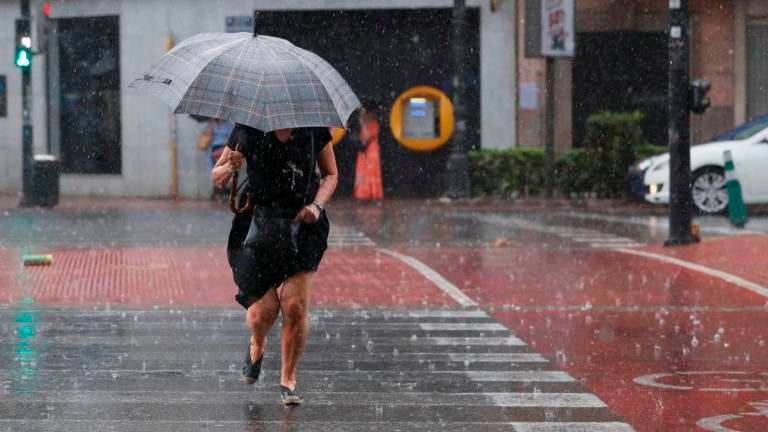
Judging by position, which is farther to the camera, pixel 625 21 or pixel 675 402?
pixel 625 21

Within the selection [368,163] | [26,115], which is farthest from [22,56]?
[368,163]

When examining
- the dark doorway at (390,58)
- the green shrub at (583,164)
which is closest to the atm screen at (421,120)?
the dark doorway at (390,58)

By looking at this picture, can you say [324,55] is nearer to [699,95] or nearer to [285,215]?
[699,95]

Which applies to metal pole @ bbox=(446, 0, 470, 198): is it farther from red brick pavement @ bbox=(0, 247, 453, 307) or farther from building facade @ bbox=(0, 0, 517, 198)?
red brick pavement @ bbox=(0, 247, 453, 307)

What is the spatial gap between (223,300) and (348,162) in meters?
17.4

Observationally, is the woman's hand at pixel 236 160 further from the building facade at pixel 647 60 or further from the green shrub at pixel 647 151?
the building facade at pixel 647 60

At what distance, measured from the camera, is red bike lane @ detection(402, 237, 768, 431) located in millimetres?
8078

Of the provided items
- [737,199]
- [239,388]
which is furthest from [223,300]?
[737,199]

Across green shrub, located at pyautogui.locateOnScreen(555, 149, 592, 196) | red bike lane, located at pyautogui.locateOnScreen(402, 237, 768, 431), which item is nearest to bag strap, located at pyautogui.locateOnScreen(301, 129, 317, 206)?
red bike lane, located at pyautogui.locateOnScreen(402, 237, 768, 431)

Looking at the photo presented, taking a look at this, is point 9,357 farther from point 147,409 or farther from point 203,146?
point 203,146

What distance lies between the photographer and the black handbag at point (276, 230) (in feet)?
24.9

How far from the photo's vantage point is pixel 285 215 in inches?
300

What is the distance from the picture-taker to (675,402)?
26.3 feet

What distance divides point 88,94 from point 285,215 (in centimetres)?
2412
